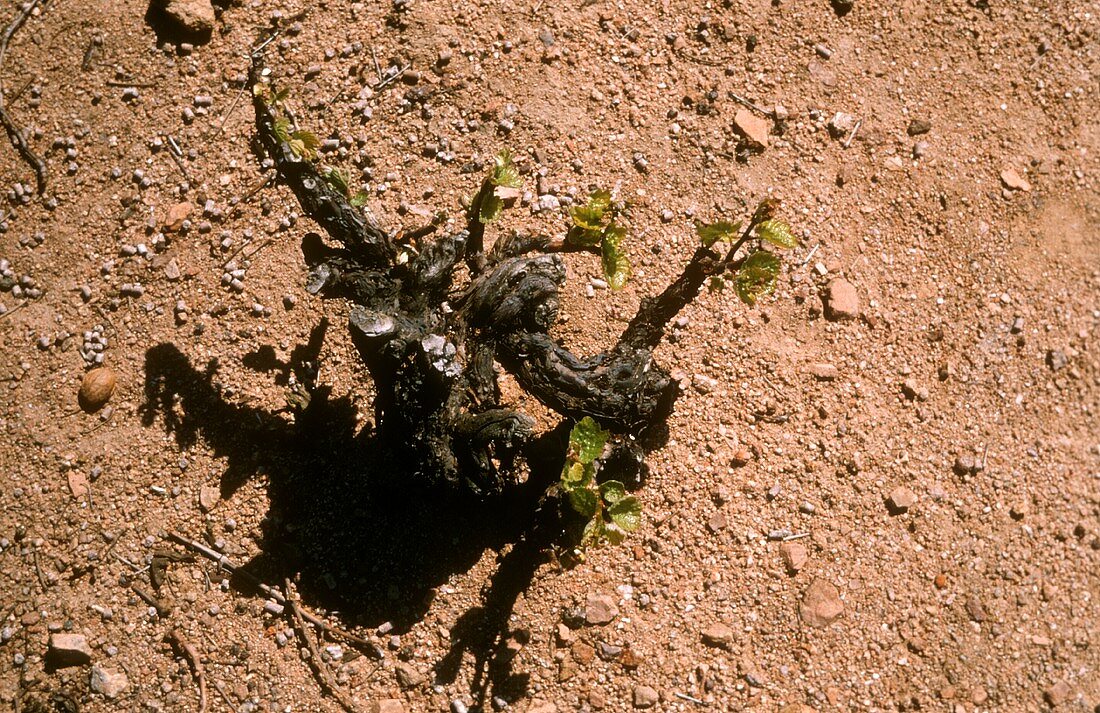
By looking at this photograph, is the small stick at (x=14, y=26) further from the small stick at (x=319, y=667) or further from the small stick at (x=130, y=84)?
the small stick at (x=319, y=667)

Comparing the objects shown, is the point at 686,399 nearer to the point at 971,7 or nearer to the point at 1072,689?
the point at 1072,689

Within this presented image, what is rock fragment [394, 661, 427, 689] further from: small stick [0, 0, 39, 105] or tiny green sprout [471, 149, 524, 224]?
small stick [0, 0, 39, 105]

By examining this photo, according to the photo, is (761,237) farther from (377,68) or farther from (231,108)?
(231,108)

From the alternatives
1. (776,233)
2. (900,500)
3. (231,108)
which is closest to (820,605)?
(900,500)

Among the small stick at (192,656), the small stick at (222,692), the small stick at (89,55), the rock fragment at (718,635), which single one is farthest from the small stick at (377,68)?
the rock fragment at (718,635)

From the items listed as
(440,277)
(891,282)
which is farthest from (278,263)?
(891,282)

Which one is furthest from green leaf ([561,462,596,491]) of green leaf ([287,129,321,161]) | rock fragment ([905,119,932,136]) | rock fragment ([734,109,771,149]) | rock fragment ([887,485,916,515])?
rock fragment ([905,119,932,136])
